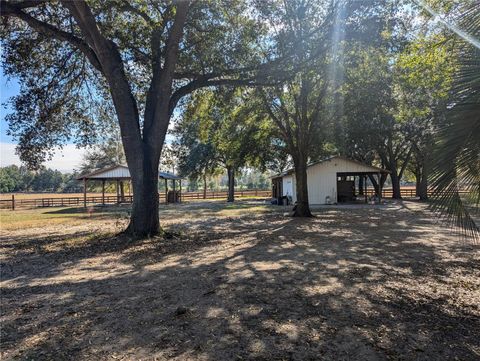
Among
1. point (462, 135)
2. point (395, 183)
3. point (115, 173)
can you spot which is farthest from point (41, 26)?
point (395, 183)

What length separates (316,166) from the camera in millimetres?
26938

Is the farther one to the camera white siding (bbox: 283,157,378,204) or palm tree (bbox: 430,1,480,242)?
white siding (bbox: 283,157,378,204)

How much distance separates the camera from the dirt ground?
3.03 metres

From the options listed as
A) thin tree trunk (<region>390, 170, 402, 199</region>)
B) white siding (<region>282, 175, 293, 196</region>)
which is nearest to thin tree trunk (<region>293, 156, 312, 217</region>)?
white siding (<region>282, 175, 293, 196</region>)

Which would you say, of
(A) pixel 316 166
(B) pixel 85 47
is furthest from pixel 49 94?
(A) pixel 316 166

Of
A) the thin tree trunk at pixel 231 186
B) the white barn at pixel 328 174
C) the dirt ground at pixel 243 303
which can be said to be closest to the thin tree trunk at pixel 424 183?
the dirt ground at pixel 243 303

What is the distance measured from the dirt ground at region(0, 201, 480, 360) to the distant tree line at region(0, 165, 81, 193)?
9000 centimetres

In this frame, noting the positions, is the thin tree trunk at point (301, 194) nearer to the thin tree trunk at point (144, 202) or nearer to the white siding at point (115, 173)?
the thin tree trunk at point (144, 202)

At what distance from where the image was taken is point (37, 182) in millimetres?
96938

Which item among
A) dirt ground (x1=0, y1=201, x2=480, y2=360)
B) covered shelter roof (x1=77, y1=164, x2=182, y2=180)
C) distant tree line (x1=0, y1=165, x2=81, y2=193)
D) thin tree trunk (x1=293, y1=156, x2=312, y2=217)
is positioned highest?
distant tree line (x1=0, y1=165, x2=81, y2=193)

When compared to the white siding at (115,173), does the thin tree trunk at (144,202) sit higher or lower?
lower

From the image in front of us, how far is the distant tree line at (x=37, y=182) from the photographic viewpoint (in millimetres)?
89575

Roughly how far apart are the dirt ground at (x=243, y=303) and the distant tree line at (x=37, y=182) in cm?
9000

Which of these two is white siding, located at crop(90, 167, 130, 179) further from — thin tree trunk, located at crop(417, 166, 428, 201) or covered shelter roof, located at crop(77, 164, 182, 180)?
thin tree trunk, located at crop(417, 166, 428, 201)
